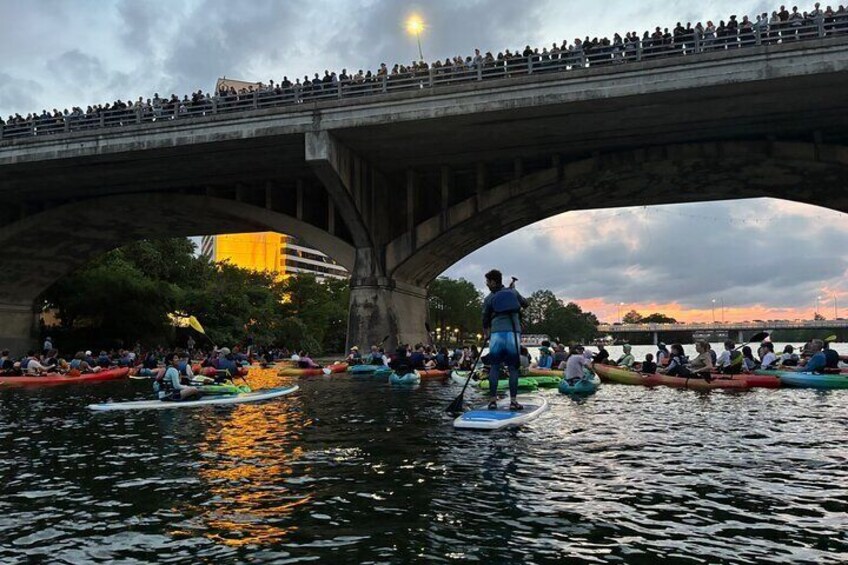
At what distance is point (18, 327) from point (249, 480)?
157ft

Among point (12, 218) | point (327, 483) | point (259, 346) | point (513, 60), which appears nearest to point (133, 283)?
point (12, 218)

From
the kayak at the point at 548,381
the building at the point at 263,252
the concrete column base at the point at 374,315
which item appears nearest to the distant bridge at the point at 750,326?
the building at the point at 263,252

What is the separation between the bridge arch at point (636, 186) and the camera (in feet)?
86.6

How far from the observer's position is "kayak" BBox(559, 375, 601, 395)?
17.5m

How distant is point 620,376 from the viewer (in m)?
21.6

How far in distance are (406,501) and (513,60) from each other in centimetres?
2135

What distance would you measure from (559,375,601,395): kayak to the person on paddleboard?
6.95 metres

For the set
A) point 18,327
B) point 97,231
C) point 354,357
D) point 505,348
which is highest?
point 97,231

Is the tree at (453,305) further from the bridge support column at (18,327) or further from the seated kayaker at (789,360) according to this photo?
the seated kayaker at (789,360)

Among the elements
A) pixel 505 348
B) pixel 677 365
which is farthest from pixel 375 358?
pixel 505 348

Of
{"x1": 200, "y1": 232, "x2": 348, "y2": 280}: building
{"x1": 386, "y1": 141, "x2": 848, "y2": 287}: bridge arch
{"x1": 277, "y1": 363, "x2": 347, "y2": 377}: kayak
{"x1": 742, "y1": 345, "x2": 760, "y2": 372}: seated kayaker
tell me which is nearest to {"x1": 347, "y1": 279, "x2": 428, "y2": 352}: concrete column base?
{"x1": 386, "y1": 141, "x2": 848, "y2": 287}: bridge arch

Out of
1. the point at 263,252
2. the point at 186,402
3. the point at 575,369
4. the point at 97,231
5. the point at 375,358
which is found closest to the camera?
the point at 186,402

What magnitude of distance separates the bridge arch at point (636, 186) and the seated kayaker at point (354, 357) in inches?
169

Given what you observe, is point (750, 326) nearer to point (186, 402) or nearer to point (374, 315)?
point (374, 315)
